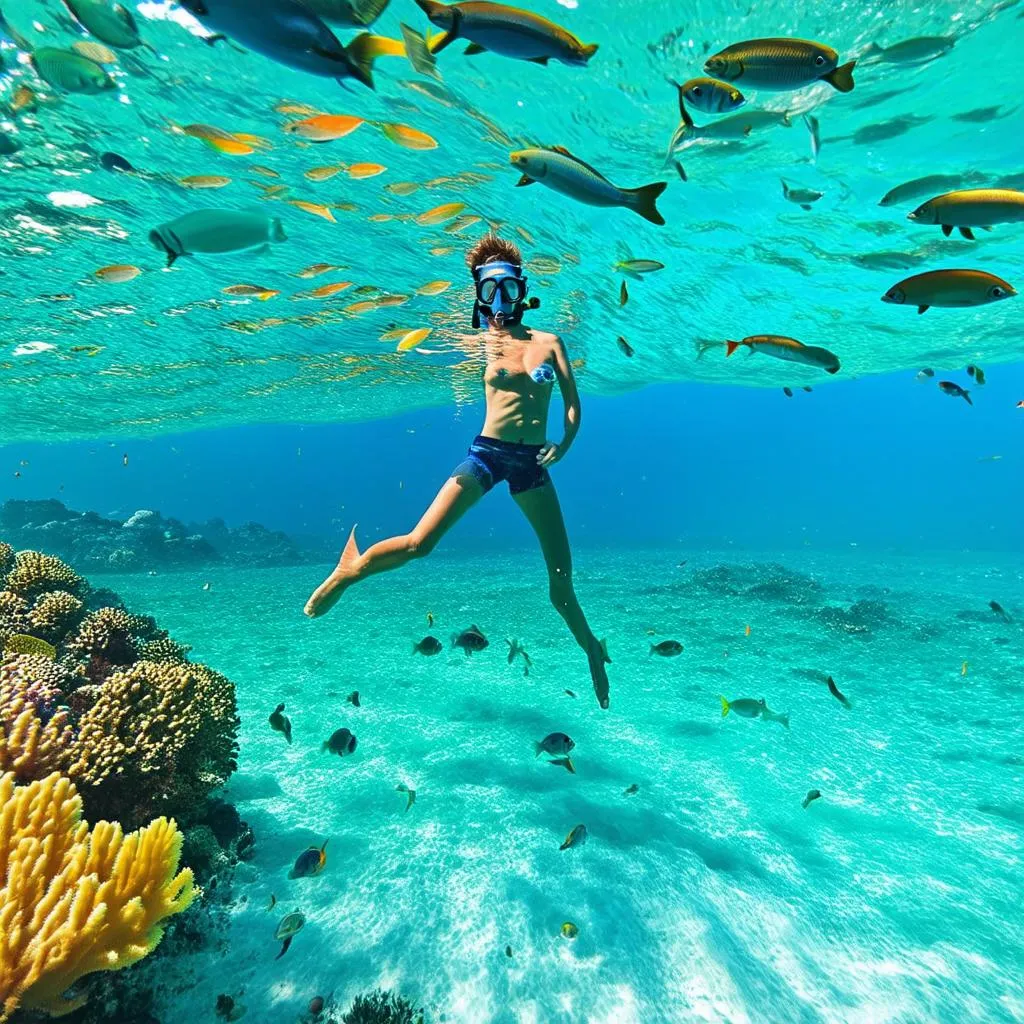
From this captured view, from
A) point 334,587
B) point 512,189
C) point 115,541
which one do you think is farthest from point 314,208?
point 115,541

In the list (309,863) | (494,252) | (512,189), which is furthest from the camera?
(512,189)

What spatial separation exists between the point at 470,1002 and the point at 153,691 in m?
3.35

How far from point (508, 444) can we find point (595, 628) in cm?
1022

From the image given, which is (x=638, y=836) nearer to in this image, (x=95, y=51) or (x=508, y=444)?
(x=508, y=444)

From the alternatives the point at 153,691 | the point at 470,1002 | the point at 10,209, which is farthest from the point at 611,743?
the point at 10,209

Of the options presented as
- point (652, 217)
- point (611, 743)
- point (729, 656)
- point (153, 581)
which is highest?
point (652, 217)

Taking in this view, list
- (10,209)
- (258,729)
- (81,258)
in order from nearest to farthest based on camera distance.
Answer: (258,729), (10,209), (81,258)

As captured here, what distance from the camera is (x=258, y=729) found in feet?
24.7

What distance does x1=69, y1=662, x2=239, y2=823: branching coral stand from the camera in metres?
3.81

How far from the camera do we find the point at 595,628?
14625 millimetres

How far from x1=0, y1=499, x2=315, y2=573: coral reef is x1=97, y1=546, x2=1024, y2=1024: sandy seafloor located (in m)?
18.6

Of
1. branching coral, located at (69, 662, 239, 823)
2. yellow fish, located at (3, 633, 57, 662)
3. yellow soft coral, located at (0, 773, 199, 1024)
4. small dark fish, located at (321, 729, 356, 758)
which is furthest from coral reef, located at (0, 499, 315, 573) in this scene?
yellow soft coral, located at (0, 773, 199, 1024)

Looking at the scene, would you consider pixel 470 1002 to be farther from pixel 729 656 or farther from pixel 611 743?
pixel 729 656

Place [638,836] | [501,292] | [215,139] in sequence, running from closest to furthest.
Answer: [501,292] < [638,836] < [215,139]
